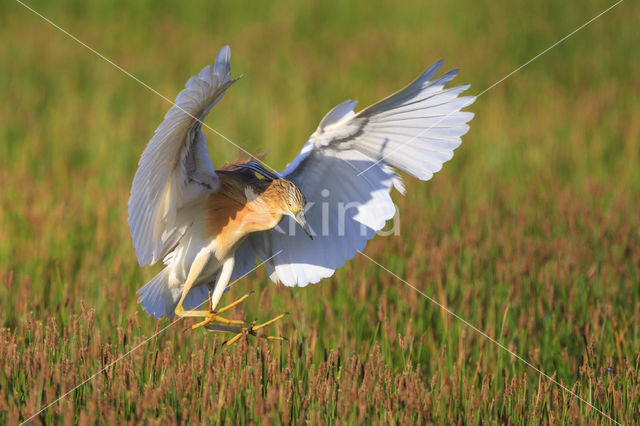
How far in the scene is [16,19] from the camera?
11.6 meters

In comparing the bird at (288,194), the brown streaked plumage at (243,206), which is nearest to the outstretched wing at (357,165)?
the bird at (288,194)

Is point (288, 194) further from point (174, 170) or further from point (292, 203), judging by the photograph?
point (174, 170)

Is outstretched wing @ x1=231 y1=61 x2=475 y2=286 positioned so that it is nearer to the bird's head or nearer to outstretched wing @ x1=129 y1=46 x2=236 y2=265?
the bird's head

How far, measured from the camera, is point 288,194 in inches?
127

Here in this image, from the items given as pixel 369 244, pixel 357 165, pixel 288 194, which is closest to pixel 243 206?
pixel 288 194

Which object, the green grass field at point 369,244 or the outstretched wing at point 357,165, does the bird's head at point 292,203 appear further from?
the green grass field at point 369,244

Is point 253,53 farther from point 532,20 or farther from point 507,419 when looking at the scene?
point 507,419

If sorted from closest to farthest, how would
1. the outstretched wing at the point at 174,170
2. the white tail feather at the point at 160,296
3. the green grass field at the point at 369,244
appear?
the outstretched wing at the point at 174,170
the green grass field at the point at 369,244
the white tail feather at the point at 160,296

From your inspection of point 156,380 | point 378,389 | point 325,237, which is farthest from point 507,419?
point 156,380

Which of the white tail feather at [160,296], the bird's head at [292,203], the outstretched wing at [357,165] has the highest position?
Answer: the outstretched wing at [357,165]

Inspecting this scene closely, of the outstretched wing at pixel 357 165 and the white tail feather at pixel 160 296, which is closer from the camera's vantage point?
the outstretched wing at pixel 357 165

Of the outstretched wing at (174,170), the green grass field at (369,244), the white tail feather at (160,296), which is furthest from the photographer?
the white tail feather at (160,296)

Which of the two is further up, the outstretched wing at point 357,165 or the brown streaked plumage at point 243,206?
the outstretched wing at point 357,165

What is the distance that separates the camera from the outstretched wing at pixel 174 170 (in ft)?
8.98
